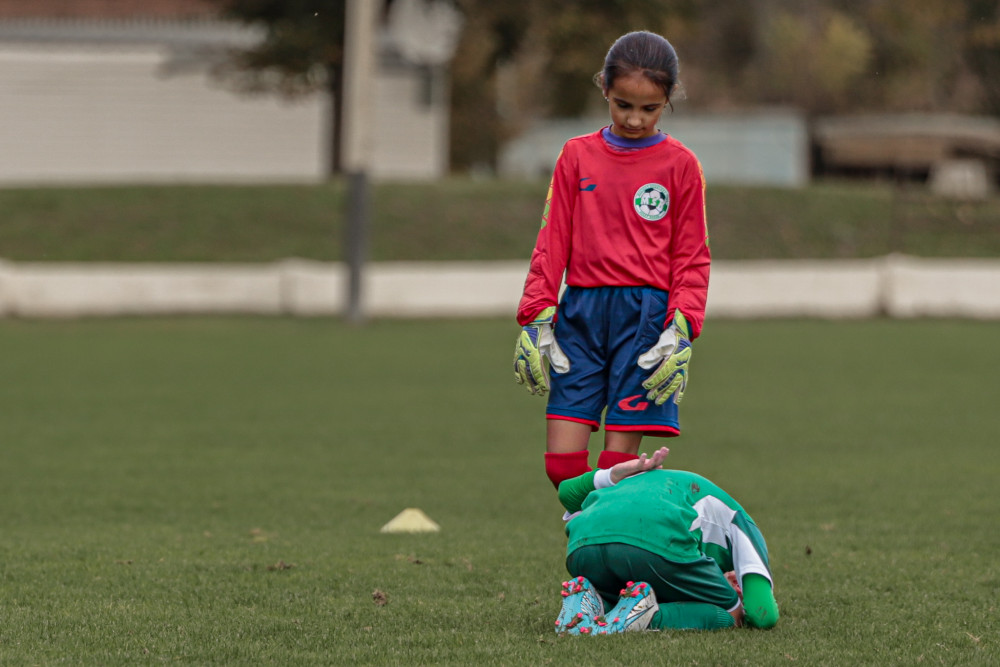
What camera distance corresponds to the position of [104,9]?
36344mm

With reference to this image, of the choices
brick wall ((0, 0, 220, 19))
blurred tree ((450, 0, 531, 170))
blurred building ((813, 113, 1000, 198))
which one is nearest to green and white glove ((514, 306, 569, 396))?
blurred tree ((450, 0, 531, 170))

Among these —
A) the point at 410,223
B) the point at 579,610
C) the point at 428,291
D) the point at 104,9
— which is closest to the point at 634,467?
the point at 579,610

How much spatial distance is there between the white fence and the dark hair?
55.0ft

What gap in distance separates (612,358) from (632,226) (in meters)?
0.42

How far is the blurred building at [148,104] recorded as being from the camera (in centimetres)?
3456

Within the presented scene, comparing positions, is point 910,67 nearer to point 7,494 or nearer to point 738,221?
point 738,221

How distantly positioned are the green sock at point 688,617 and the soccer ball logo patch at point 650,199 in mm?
1224

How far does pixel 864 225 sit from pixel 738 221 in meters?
2.61

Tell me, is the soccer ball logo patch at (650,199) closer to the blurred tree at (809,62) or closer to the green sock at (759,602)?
the green sock at (759,602)

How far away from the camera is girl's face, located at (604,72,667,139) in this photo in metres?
4.63

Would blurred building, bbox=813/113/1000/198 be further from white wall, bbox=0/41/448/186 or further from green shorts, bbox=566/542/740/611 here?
green shorts, bbox=566/542/740/611

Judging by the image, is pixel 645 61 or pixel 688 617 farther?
pixel 645 61

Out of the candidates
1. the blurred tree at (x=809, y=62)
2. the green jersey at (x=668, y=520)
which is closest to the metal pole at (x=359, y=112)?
the green jersey at (x=668, y=520)

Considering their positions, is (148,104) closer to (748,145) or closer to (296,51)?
(296,51)
